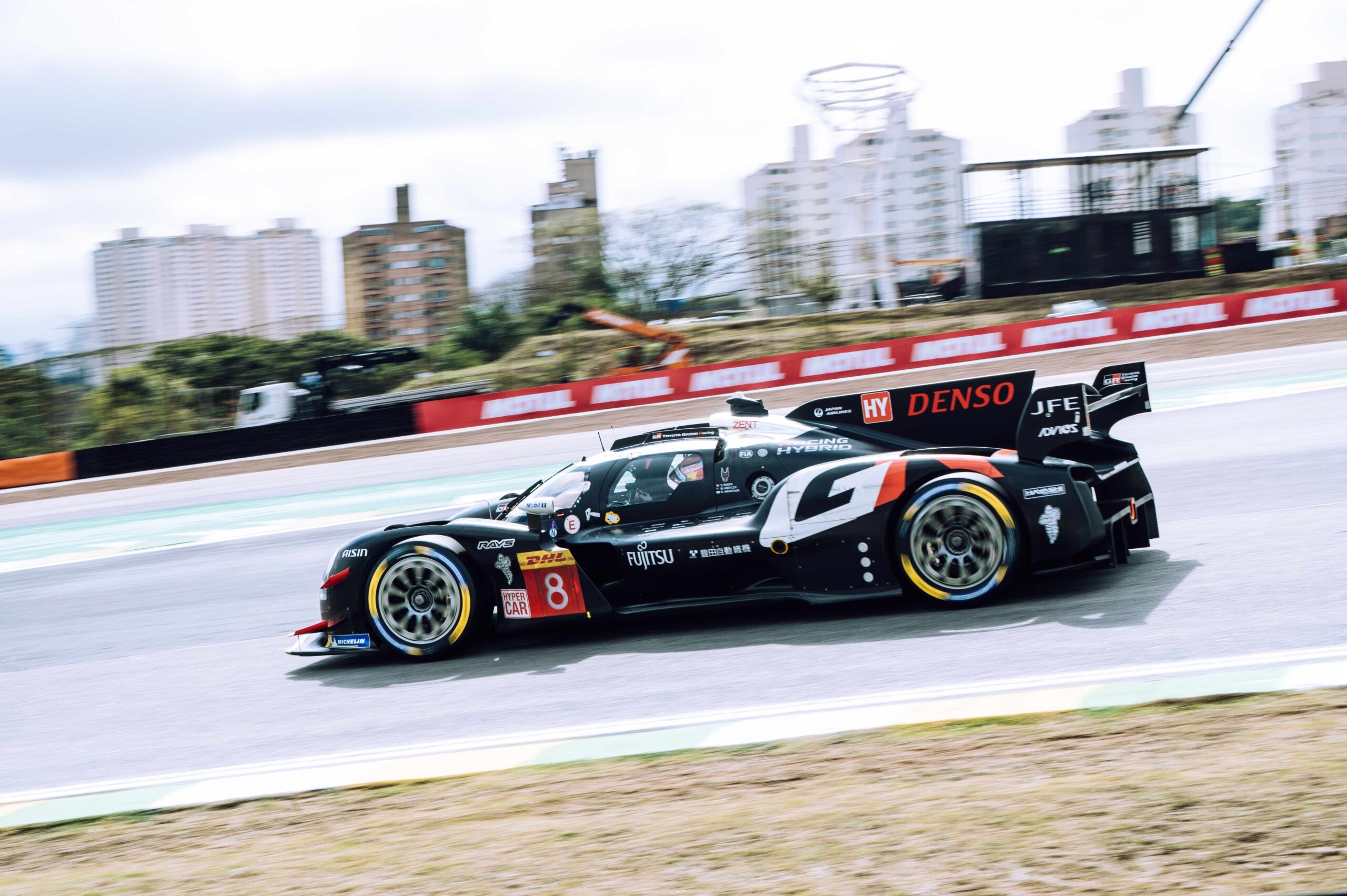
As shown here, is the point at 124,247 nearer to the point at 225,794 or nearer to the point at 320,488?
the point at 320,488

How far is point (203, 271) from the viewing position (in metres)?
144

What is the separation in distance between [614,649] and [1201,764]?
142 inches

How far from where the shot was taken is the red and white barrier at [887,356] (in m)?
21.9

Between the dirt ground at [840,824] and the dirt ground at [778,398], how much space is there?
15.3m

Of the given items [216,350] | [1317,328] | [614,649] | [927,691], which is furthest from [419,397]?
[927,691]

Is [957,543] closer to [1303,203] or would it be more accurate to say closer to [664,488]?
[664,488]

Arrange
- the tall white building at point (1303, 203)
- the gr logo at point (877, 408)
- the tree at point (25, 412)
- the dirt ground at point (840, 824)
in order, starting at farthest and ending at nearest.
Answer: the tall white building at point (1303, 203) → the tree at point (25, 412) → the gr logo at point (877, 408) → the dirt ground at point (840, 824)

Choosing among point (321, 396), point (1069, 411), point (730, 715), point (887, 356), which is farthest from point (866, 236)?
point (730, 715)

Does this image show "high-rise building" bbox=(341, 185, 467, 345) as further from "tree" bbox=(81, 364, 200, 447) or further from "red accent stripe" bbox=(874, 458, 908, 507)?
"red accent stripe" bbox=(874, 458, 908, 507)

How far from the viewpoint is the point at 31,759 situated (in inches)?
245

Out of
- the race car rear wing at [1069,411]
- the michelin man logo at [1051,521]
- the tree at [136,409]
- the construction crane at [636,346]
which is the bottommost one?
the michelin man logo at [1051,521]

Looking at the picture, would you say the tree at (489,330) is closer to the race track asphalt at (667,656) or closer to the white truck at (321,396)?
the white truck at (321,396)

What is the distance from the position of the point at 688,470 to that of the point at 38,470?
68.5 ft

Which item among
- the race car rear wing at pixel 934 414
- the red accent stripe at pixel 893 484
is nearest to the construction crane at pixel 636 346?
the race car rear wing at pixel 934 414
